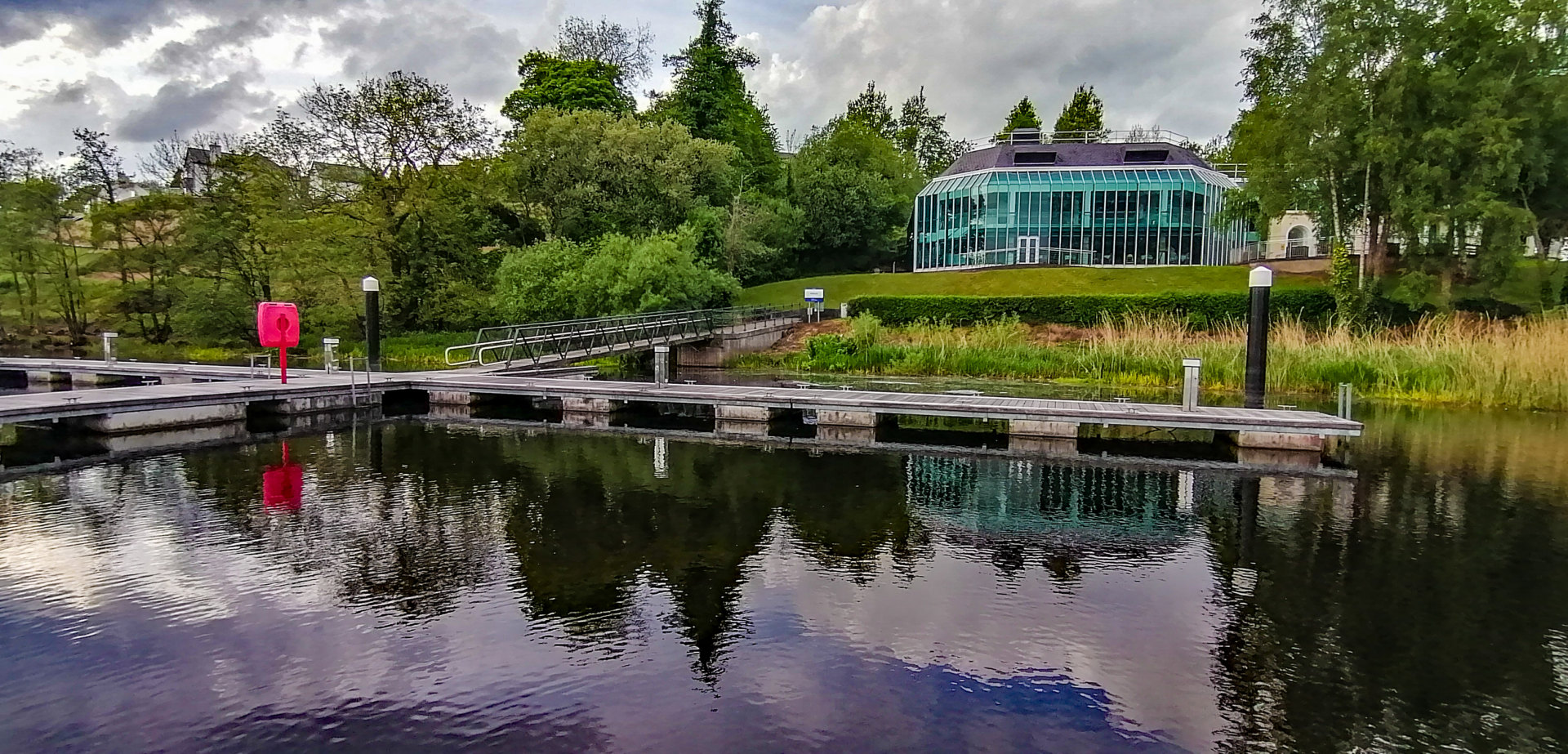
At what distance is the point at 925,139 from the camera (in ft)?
226

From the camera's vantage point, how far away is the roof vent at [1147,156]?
4475 cm

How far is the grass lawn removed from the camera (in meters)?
36.2

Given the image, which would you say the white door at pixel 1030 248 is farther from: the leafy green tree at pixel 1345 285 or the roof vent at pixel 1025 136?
the leafy green tree at pixel 1345 285

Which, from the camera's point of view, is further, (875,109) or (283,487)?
(875,109)

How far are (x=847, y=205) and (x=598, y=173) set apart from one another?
1570 cm

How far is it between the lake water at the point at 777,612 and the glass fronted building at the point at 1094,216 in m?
31.5

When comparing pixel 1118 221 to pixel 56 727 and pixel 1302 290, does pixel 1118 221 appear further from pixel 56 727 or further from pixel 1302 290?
pixel 56 727

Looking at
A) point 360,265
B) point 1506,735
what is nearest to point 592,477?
point 1506,735

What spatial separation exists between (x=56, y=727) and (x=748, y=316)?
28093 millimetres

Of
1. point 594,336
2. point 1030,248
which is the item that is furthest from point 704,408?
point 1030,248

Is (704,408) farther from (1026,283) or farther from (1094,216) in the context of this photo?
(1094,216)

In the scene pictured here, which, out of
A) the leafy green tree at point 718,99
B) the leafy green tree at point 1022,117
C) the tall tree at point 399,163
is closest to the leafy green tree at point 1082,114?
the leafy green tree at point 1022,117

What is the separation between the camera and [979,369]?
81.7 ft

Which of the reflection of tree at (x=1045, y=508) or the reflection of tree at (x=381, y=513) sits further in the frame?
the reflection of tree at (x=1045, y=508)
